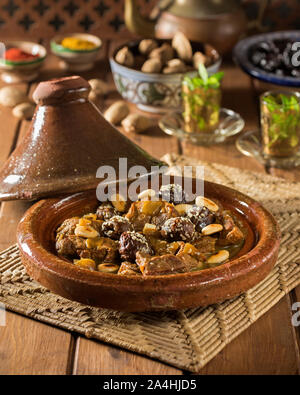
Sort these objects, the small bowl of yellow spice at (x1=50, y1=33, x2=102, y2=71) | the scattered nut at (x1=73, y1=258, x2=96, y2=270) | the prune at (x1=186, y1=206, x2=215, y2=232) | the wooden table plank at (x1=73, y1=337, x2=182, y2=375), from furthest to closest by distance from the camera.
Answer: the small bowl of yellow spice at (x1=50, y1=33, x2=102, y2=71)
the prune at (x1=186, y1=206, x2=215, y2=232)
the scattered nut at (x1=73, y1=258, x2=96, y2=270)
the wooden table plank at (x1=73, y1=337, x2=182, y2=375)

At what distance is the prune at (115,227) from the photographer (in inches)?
49.8

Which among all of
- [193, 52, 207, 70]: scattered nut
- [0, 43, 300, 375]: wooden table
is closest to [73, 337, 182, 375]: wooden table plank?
[0, 43, 300, 375]: wooden table

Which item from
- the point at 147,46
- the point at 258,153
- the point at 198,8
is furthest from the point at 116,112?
the point at 198,8

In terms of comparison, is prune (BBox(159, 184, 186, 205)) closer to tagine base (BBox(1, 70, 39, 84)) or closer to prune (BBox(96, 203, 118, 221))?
prune (BBox(96, 203, 118, 221))

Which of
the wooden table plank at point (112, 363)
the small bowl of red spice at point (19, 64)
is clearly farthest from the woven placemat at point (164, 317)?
the small bowl of red spice at point (19, 64)

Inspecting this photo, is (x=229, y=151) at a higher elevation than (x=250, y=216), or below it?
below

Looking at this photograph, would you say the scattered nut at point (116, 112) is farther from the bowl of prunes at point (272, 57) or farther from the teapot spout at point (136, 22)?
the teapot spout at point (136, 22)

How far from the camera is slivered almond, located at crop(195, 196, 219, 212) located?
134 centimetres

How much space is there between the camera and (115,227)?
4.15 feet

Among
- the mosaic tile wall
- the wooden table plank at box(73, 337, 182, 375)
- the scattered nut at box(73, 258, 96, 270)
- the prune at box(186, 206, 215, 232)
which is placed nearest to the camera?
the wooden table plank at box(73, 337, 182, 375)

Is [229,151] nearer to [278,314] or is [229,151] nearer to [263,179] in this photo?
[263,179]

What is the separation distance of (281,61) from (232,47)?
12.8 inches

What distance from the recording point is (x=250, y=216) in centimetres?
136
